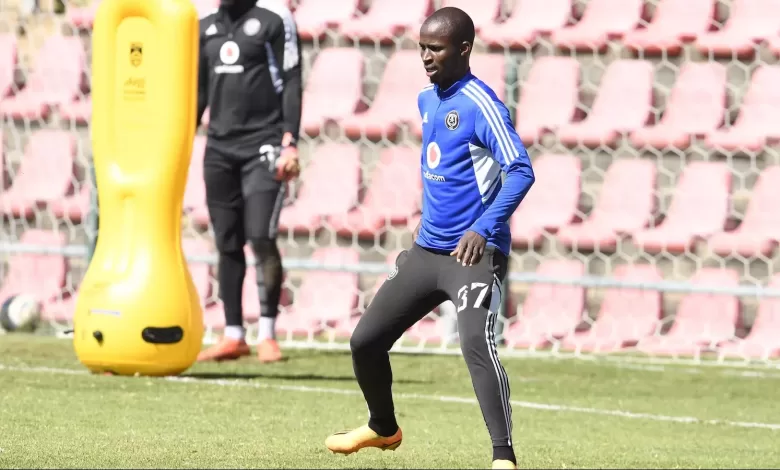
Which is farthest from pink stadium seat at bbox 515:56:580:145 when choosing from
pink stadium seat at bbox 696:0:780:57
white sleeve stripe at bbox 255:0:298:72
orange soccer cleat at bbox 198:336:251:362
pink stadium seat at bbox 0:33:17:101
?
pink stadium seat at bbox 0:33:17:101

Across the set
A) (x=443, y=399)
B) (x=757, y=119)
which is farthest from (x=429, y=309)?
(x=757, y=119)

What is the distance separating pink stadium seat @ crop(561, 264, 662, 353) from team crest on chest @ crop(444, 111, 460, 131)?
4.86m

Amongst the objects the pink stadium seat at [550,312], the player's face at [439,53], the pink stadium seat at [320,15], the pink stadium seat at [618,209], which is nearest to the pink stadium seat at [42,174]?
the pink stadium seat at [320,15]

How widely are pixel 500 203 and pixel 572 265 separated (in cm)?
540

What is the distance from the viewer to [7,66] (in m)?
12.1

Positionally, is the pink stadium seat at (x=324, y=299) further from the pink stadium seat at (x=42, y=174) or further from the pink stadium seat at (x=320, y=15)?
the pink stadium seat at (x=42, y=174)

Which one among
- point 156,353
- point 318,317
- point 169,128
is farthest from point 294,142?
point 318,317

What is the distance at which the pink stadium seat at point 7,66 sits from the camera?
12094 mm

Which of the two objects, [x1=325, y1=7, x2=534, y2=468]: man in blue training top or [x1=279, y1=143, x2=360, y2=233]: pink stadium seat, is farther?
[x1=279, y1=143, x2=360, y2=233]: pink stadium seat

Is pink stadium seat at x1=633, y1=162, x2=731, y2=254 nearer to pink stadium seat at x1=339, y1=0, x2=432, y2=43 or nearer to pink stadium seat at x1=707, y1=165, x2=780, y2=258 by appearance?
pink stadium seat at x1=707, y1=165, x2=780, y2=258

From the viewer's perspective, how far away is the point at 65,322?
1089 cm

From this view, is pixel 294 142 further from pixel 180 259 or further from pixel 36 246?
pixel 36 246

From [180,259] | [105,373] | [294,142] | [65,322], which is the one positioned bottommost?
[65,322]

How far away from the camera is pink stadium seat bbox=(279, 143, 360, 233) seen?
10719mm
